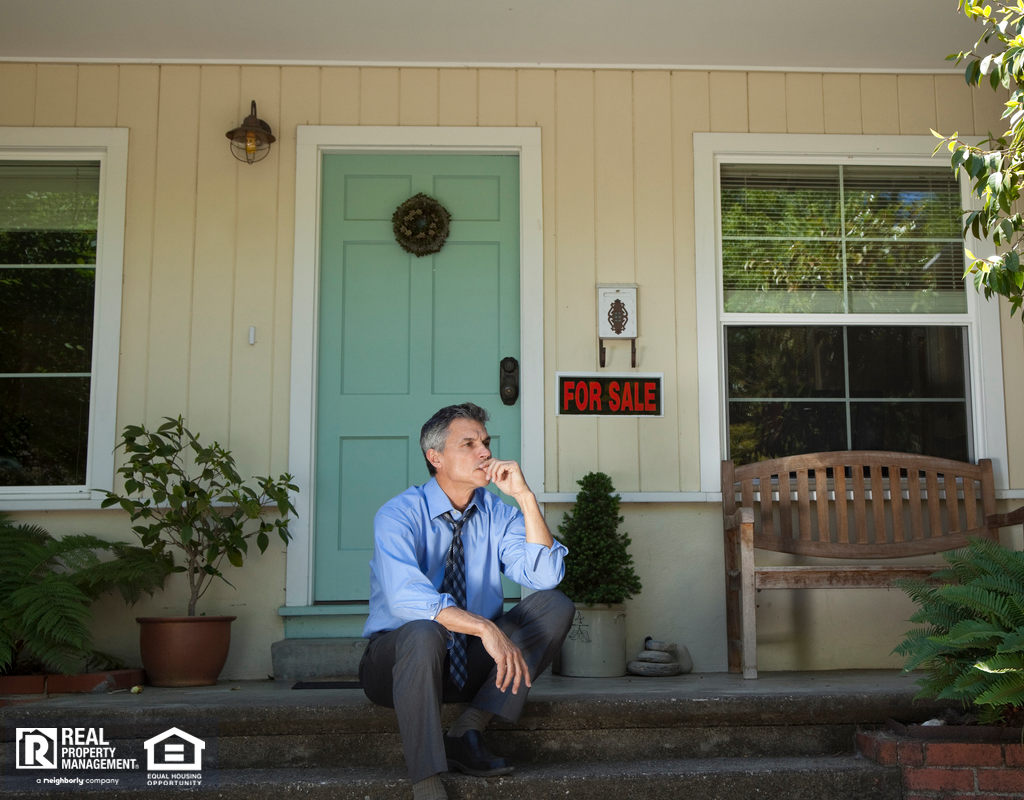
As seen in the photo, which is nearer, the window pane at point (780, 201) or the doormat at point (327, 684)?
the doormat at point (327, 684)

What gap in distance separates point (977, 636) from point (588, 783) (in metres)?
1.12

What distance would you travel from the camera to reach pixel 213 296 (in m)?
4.25

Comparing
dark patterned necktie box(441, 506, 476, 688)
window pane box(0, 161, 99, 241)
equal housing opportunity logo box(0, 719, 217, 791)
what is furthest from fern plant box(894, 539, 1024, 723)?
window pane box(0, 161, 99, 241)

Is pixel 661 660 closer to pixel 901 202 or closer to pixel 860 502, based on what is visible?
pixel 860 502

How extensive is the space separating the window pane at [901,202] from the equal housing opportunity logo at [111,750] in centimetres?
346

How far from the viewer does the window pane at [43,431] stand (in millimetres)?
4207

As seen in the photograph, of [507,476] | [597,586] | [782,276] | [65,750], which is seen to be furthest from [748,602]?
[65,750]

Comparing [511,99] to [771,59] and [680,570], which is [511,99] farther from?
[680,570]

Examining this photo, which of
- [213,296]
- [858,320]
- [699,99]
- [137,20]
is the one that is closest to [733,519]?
[858,320]

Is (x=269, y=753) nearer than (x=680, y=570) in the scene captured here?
Yes

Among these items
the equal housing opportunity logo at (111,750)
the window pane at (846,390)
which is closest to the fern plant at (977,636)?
the window pane at (846,390)

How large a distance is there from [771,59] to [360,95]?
1.86 m

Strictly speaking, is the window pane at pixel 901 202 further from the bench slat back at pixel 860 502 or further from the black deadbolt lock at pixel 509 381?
the black deadbolt lock at pixel 509 381

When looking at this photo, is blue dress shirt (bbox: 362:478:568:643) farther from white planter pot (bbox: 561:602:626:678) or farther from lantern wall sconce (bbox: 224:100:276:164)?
lantern wall sconce (bbox: 224:100:276:164)
